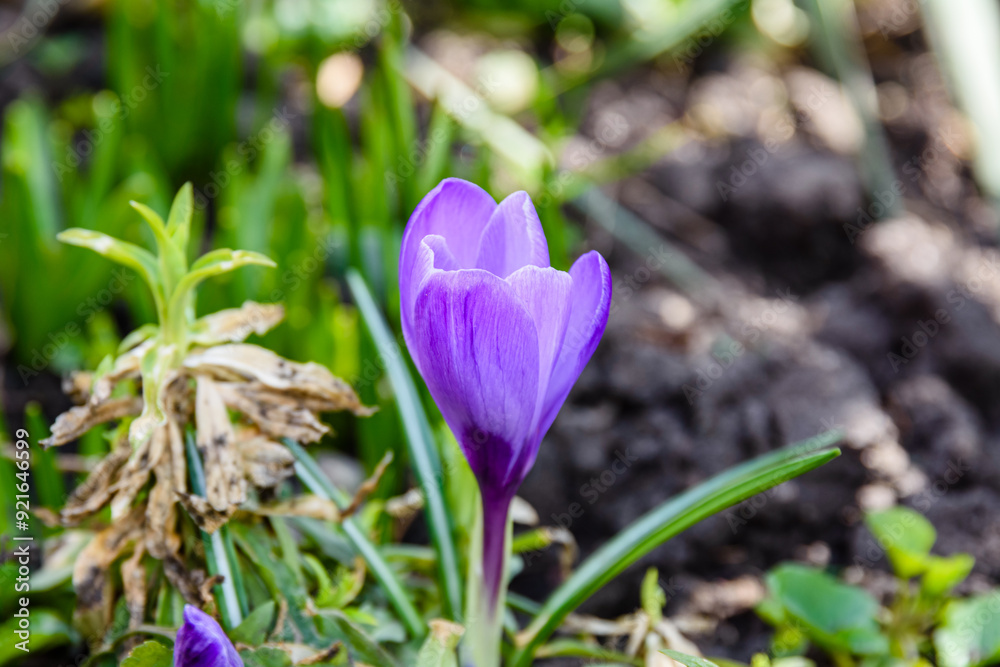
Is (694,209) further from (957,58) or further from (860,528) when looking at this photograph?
(860,528)

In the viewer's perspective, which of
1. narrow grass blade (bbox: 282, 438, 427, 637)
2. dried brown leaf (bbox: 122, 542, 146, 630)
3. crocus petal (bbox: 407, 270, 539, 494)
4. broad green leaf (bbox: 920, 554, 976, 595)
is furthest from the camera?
broad green leaf (bbox: 920, 554, 976, 595)

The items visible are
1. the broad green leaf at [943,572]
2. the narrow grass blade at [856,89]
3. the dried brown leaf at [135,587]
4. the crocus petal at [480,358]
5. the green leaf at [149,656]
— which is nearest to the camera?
the crocus petal at [480,358]

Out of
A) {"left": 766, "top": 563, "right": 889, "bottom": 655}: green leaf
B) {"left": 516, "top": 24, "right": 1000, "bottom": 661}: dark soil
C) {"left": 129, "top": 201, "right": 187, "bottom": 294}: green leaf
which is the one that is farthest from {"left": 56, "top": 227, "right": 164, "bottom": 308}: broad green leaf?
{"left": 766, "top": 563, "right": 889, "bottom": 655}: green leaf

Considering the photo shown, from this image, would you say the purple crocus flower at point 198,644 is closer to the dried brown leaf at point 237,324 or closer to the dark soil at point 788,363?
the dried brown leaf at point 237,324

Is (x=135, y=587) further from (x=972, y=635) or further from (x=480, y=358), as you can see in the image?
(x=972, y=635)

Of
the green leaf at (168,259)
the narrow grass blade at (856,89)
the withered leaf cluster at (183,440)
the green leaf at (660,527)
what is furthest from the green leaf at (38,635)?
the narrow grass blade at (856,89)

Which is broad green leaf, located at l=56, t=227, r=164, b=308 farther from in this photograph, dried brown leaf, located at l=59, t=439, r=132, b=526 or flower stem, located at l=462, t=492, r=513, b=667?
flower stem, located at l=462, t=492, r=513, b=667
